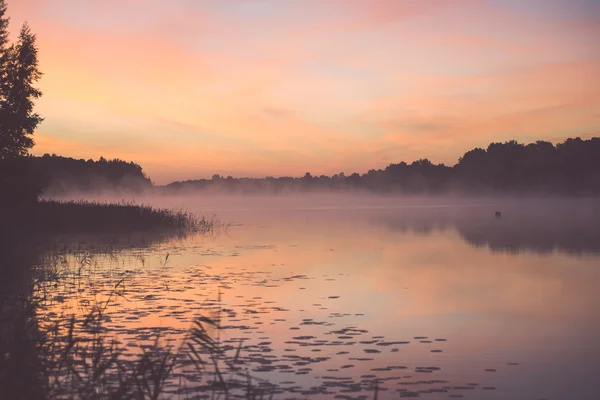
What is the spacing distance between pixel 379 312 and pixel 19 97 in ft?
138

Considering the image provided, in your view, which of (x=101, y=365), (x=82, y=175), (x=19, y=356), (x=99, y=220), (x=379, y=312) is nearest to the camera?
(x=101, y=365)

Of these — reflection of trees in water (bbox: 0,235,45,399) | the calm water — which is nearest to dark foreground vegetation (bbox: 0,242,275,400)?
reflection of trees in water (bbox: 0,235,45,399)

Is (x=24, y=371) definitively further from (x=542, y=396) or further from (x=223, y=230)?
(x=223, y=230)

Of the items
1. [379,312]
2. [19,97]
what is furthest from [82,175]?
[379,312]

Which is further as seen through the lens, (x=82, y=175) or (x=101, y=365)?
(x=82, y=175)

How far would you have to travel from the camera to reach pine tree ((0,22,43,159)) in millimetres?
50625

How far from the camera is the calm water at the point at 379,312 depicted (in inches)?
483

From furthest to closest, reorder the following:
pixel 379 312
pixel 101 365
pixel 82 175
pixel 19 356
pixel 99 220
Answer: pixel 82 175 < pixel 99 220 < pixel 379 312 < pixel 19 356 < pixel 101 365

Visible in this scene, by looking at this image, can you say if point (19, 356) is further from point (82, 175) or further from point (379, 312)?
point (82, 175)

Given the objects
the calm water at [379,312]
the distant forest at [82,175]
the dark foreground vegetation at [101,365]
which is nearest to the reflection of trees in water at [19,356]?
the dark foreground vegetation at [101,365]

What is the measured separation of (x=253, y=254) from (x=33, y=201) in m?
21.8

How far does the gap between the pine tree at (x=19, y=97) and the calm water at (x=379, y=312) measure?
67.5 ft

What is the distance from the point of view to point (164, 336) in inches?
586

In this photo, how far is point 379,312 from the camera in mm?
18953
